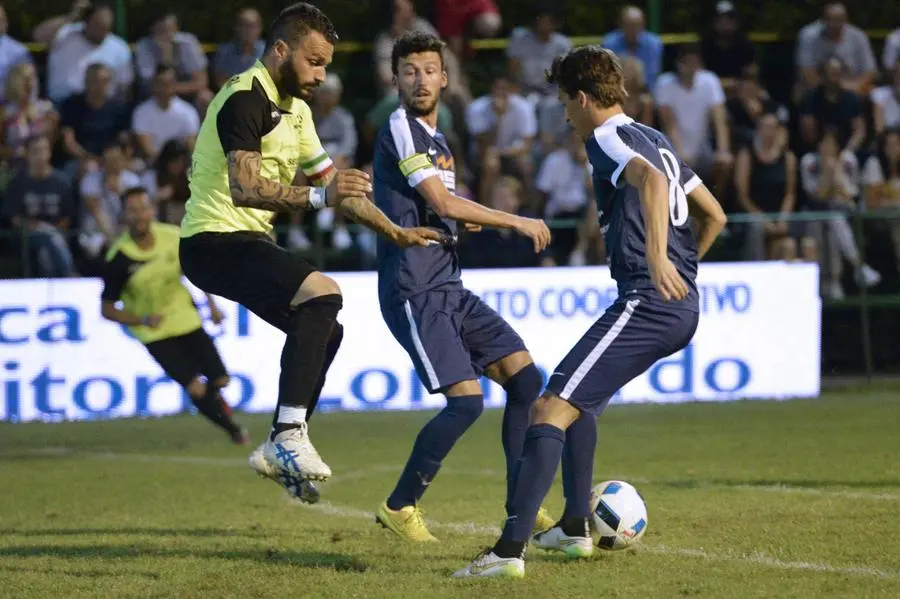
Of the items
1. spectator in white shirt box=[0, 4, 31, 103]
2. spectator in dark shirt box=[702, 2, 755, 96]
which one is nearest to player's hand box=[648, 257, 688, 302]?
spectator in white shirt box=[0, 4, 31, 103]

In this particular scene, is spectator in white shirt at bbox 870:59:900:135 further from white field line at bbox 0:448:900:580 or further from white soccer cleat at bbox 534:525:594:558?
white soccer cleat at bbox 534:525:594:558

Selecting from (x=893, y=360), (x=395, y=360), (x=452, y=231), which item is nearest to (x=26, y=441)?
(x=395, y=360)

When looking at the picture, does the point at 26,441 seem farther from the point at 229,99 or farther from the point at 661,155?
the point at 661,155

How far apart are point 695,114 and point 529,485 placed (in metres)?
10.6

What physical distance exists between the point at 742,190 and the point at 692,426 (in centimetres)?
428

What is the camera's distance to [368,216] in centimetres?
675

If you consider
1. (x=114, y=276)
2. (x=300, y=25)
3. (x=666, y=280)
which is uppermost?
(x=300, y=25)

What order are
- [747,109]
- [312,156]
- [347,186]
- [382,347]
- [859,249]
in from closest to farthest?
[347,186] < [312,156] < [382,347] < [859,249] < [747,109]

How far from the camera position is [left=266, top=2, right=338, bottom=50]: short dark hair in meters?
6.94

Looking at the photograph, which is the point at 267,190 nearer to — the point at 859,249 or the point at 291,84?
the point at 291,84

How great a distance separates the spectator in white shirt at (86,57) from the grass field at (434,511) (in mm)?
4013

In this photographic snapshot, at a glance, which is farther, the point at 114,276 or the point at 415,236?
the point at 114,276

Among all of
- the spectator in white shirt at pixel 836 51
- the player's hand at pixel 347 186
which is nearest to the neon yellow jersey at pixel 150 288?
the player's hand at pixel 347 186

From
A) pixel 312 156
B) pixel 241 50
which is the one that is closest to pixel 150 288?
pixel 241 50
